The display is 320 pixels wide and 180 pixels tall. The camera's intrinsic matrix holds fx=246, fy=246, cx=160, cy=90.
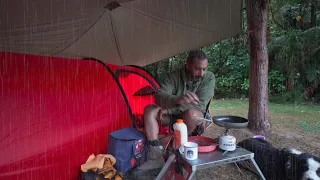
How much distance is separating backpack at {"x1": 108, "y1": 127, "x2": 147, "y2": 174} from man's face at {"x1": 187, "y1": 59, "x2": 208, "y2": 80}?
82 cm

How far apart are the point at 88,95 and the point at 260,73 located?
7.75 ft

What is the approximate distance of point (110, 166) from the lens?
2119 millimetres

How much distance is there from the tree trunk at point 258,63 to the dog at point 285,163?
1101mm

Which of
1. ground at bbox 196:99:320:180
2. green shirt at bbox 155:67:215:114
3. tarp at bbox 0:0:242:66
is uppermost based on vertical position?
tarp at bbox 0:0:242:66

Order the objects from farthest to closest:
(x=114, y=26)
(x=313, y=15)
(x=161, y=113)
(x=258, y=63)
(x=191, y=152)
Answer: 1. (x=313, y=15)
2. (x=114, y=26)
3. (x=258, y=63)
4. (x=161, y=113)
5. (x=191, y=152)

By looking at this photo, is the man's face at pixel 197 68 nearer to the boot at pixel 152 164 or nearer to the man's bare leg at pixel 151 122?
the man's bare leg at pixel 151 122

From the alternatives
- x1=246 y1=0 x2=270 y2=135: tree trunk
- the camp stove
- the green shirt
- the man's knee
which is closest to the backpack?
the man's knee

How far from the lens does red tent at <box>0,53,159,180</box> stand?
1.87 metres

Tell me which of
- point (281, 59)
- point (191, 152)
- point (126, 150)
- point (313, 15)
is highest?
point (313, 15)

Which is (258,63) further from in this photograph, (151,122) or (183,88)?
(151,122)

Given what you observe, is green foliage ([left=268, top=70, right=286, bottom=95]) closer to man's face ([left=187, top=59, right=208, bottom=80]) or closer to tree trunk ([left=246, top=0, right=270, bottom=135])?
tree trunk ([left=246, top=0, right=270, bottom=135])

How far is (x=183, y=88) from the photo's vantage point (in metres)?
2.58

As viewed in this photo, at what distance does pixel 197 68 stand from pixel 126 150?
3.37 feet

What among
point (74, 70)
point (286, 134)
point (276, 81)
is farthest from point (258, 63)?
point (276, 81)
